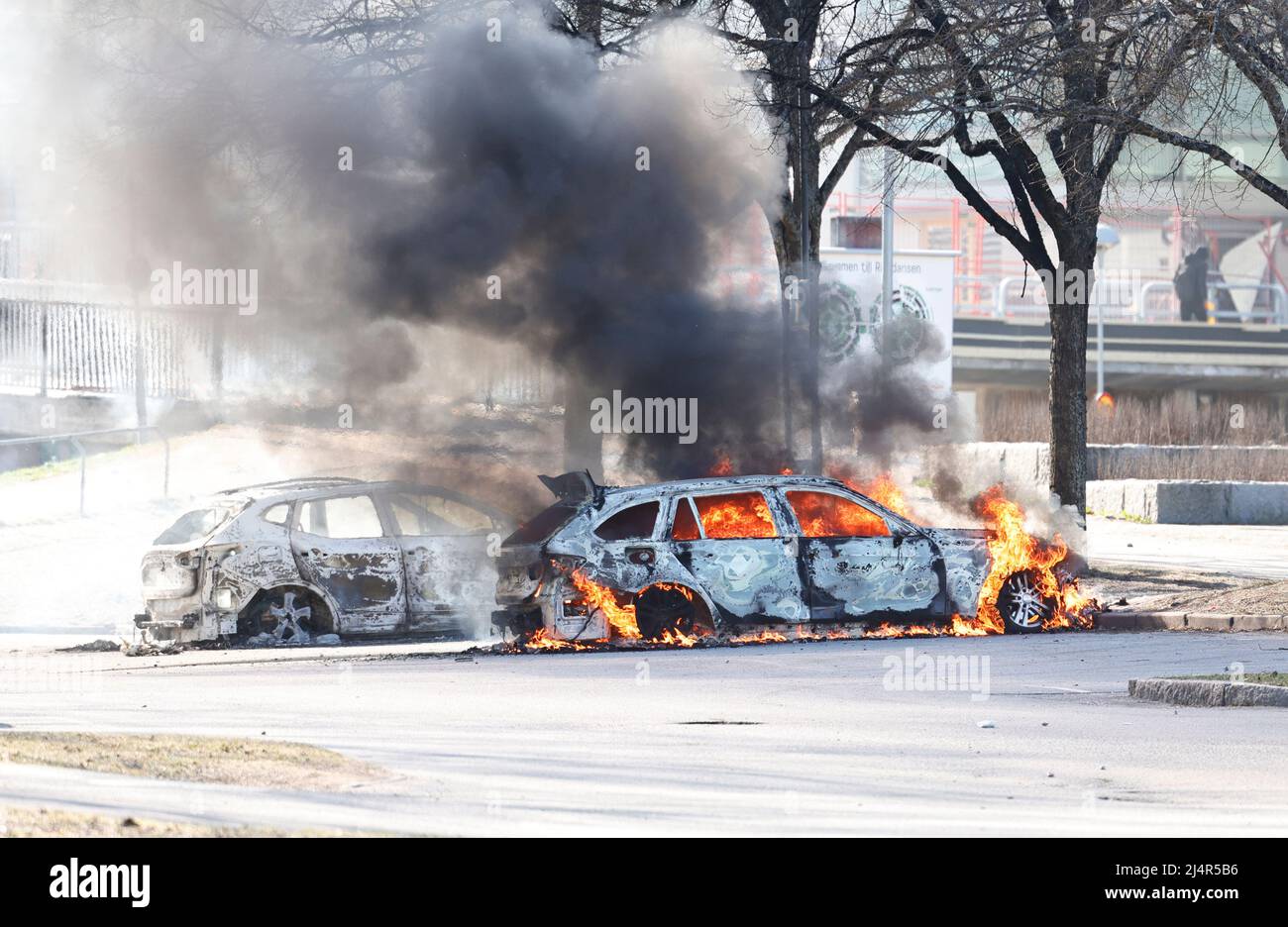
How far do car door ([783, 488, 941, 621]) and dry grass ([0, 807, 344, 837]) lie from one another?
23.5 ft

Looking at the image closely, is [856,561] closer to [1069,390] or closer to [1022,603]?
[1022,603]

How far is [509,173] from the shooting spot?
16.7 m

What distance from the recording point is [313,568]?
41.9ft

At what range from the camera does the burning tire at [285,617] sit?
12.7 metres

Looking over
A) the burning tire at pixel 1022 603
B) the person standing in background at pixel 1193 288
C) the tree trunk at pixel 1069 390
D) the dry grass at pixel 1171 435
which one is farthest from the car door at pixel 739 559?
the person standing in background at pixel 1193 288

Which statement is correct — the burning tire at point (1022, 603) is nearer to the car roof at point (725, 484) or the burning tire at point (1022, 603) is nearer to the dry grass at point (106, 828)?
the car roof at point (725, 484)

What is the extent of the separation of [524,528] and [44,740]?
5021mm

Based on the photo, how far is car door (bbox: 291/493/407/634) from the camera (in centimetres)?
1279

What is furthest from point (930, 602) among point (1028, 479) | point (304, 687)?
point (1028, 479)

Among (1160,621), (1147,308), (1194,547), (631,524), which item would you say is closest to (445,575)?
(631,524)

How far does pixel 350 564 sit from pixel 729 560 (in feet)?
8.75
